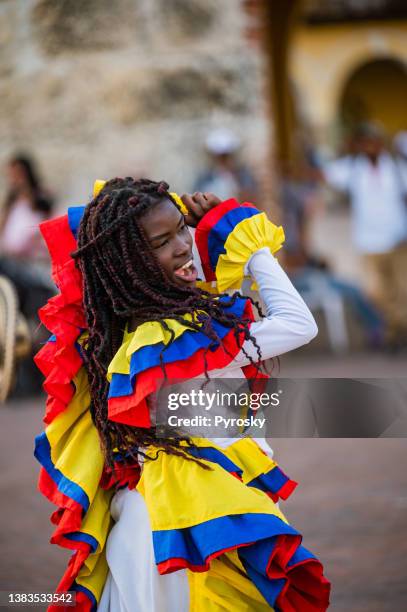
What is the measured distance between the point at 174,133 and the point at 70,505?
6.28 metres

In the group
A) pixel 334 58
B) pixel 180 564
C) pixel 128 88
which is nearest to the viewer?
pixel 180 564

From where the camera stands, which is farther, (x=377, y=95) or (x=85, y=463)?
(x=377, y=95)

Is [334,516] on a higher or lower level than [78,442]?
lower

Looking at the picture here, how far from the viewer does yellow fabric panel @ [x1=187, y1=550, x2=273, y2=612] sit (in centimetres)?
252

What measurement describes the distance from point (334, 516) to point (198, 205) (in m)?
2.24

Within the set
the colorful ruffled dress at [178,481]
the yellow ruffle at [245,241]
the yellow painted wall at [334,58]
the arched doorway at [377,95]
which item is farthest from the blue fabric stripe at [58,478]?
the arched doorway at [377,95]

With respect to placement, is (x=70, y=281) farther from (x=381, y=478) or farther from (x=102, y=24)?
(x=102, y=24)

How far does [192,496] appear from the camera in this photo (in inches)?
97.7

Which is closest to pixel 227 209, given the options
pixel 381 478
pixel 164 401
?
pixel 164 401

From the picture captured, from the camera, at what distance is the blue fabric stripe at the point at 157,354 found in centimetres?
248

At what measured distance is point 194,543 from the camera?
2.47 m

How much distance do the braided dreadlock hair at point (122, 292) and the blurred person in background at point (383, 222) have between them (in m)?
7.01

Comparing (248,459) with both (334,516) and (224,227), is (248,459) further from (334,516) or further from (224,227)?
(334,516)

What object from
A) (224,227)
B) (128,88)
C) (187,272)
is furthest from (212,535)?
(128,88)
